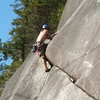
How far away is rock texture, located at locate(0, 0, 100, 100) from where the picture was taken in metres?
10.4

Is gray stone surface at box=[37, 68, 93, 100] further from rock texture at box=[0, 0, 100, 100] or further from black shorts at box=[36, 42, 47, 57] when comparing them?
black shorts at box=[36, 42, 47, 57]

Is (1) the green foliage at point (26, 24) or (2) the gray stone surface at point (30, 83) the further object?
(1) the green foliage at point (26, 24)

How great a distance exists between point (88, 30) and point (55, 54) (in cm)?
165

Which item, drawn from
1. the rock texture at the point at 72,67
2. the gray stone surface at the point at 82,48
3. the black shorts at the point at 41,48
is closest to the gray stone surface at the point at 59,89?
the rock texture at the point at 72,67

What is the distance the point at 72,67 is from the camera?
1123cm

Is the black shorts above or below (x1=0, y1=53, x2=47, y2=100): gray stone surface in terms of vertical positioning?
above

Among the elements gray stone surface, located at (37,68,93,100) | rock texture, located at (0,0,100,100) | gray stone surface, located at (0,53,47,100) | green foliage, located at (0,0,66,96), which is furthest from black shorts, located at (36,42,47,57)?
green foliage, located at (0,0,66,96)

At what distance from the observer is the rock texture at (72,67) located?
1036 centimetres

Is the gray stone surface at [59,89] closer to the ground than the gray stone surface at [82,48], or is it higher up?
closer to the ground

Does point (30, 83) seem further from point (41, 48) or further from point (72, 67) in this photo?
point (72, 67)

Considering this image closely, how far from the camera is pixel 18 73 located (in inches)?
619

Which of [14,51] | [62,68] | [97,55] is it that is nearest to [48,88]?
[62,68]

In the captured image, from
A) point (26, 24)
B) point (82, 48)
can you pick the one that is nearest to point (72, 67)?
point (82, 48)

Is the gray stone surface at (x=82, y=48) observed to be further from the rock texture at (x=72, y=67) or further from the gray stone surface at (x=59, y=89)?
the gray stone surface at (x=59, y=89)
